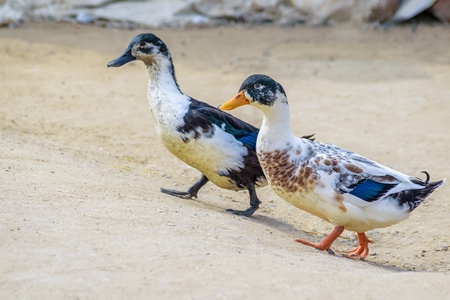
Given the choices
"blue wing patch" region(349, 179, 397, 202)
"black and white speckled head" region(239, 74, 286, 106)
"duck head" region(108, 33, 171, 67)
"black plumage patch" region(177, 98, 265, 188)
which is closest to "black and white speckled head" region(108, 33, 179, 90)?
"duck head" region(108, 33, 171, 67)

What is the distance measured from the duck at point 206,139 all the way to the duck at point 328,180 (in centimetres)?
66

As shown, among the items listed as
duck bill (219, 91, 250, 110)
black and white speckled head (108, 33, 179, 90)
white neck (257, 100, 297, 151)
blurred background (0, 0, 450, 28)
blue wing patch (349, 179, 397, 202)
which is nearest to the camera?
blue wing patch (349, 179, 397, 202)

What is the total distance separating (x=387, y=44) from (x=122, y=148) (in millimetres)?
5696

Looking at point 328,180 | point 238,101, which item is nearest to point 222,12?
point 238,101

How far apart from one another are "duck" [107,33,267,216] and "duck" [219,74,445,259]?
66 centimetres

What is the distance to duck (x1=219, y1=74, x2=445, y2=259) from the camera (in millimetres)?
4992

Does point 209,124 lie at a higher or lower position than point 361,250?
higher

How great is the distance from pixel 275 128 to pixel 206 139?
0.79 meters

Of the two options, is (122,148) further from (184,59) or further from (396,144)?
(184,59)

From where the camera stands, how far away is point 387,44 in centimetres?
1196

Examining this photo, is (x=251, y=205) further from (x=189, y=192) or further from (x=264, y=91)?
(x=264, y=91)

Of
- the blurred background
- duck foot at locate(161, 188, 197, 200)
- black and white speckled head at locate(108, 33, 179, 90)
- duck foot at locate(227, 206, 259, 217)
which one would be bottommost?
duck foot at locate(161, 188, 197, 200)

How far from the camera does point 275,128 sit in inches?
205

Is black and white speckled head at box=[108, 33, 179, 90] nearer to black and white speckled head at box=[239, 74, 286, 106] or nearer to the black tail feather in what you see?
black and white speckled head at box=[239, 74, 286, 106]
